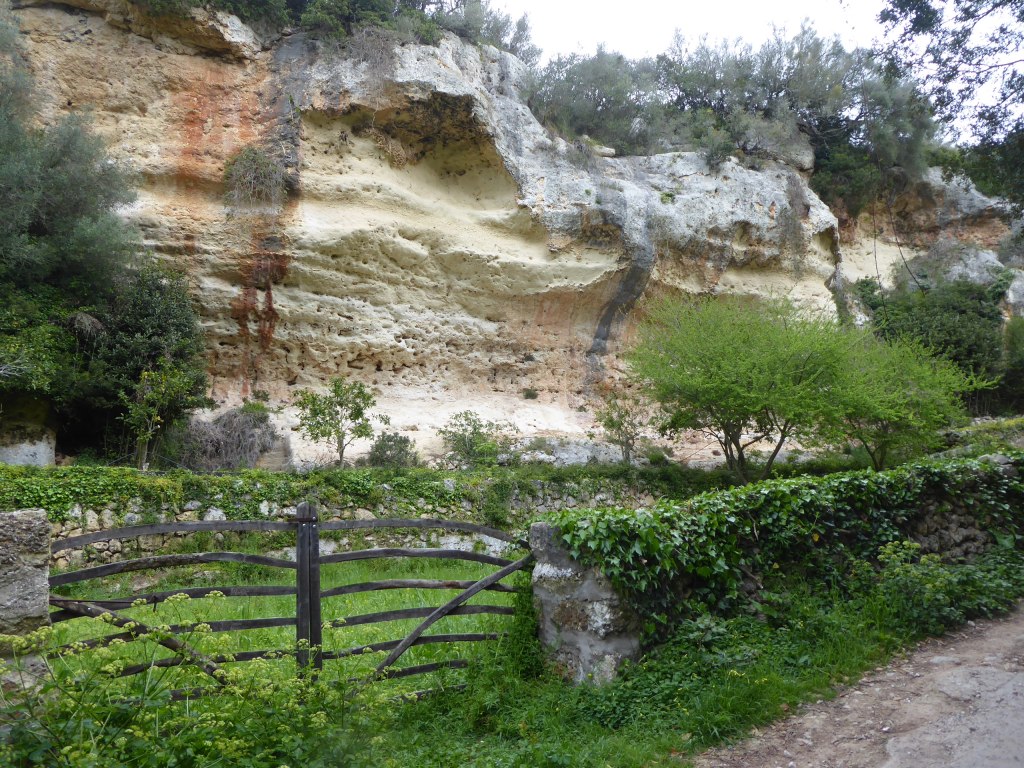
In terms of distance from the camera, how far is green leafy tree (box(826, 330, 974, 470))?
16297 mm

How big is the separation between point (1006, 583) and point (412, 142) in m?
17.6

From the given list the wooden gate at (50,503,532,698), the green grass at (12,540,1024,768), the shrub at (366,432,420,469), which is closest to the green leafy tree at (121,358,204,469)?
the shrub at (366,432,420,469)

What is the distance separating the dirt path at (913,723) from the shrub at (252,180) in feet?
53.8

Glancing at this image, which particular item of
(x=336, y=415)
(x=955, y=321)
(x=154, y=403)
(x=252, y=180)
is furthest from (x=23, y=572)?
(x=955, y=321)

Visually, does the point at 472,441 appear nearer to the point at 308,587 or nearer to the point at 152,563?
the point at 308,587

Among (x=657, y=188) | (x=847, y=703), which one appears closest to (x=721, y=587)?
(x=847, y=703)

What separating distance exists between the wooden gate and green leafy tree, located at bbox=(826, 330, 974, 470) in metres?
13.2

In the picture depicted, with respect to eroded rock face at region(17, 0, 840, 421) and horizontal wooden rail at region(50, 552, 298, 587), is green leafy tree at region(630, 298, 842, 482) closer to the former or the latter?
eroded rock face at region(17, 0, 840, 421)

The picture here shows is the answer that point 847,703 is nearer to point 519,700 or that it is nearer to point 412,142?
point 519,700

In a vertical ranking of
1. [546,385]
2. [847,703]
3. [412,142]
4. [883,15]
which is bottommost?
[847,703]

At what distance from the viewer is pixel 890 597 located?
6.31 meters

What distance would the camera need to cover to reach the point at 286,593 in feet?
14.9

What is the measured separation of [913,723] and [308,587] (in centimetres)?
427

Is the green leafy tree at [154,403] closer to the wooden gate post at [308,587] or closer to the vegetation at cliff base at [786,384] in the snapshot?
the wooden gate post at [308,587]
